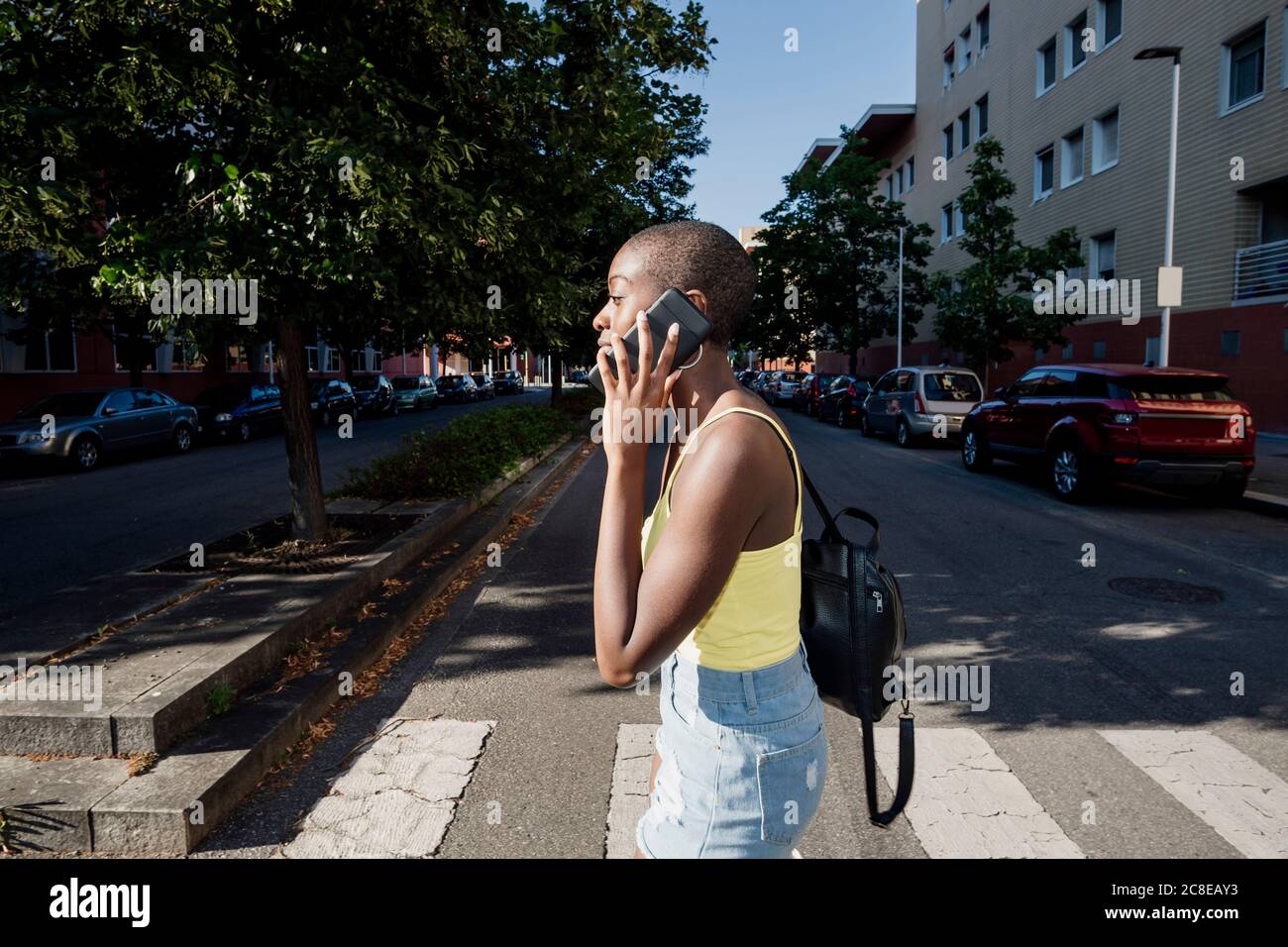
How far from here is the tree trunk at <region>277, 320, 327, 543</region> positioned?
26.0 feet

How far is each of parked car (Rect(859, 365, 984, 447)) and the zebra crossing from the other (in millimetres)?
16162

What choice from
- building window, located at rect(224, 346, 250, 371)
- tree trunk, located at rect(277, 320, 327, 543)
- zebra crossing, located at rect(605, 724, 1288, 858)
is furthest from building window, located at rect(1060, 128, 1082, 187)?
building window, located at rect(224, 346, 250, 371)

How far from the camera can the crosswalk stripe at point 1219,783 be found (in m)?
3.46

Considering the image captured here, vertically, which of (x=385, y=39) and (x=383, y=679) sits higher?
(x=385, y=39)

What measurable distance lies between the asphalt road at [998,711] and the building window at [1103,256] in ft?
59.5

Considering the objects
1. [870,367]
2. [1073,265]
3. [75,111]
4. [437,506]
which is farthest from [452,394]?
[75,111]

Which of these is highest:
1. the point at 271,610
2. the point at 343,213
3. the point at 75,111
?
the point at 75,111

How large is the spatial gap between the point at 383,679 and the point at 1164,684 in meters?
4.50

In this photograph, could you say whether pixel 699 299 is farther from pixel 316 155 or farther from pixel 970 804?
pixel 316 155

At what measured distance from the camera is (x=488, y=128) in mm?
7316

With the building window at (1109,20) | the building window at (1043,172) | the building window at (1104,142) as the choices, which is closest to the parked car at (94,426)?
the building window at (1104,142)

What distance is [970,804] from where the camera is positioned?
3.72 metres

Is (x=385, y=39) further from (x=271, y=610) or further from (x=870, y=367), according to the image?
(x=870, y=367)

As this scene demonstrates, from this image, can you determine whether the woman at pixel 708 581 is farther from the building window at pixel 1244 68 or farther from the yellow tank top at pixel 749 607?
the building window at pixel 1244 68
